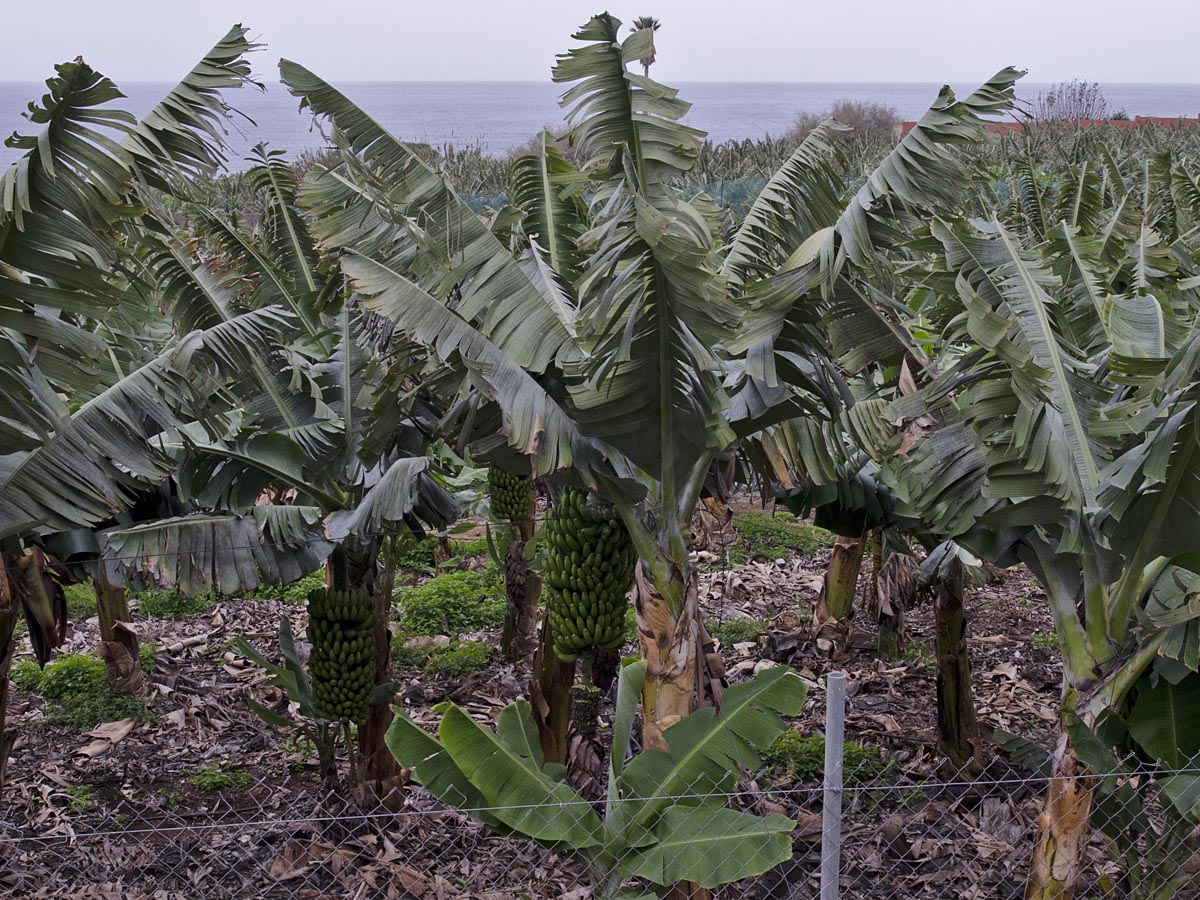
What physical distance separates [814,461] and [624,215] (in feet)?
6.04

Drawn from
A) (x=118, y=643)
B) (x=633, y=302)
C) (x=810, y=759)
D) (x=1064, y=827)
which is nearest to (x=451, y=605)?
(x=118, y=643)

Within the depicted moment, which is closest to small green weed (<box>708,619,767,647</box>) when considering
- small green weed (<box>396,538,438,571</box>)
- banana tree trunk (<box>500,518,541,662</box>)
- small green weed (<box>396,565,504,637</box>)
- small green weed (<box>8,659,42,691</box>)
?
banana tree trunk (<box>500,518,541,662</box>)

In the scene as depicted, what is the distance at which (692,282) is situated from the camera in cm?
349

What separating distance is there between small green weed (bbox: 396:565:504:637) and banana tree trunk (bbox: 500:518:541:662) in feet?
2.26

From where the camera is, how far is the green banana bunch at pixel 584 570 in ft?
15.4

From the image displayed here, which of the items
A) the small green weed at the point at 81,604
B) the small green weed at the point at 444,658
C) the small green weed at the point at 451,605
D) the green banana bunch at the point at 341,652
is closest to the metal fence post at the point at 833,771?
the green banana bunch at the point at 341,652

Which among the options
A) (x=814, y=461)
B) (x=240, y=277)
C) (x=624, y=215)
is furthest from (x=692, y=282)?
(x=240, y=277)

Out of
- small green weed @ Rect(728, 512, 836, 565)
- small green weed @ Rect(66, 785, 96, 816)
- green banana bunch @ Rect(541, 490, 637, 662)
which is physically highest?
green banana bunch @ Rect(541, 490, 637, 662)

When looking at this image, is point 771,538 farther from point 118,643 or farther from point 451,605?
point 118,643

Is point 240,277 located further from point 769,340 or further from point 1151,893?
point 1151,893

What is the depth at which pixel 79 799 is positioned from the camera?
20.6 ft

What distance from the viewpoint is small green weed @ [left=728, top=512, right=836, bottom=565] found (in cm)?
1070

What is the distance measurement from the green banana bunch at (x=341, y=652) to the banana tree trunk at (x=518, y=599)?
6.61 feet

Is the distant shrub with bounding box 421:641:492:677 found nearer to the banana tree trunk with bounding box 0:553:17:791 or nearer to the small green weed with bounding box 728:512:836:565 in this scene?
the small green weed with bounding box 728:512:836:565
